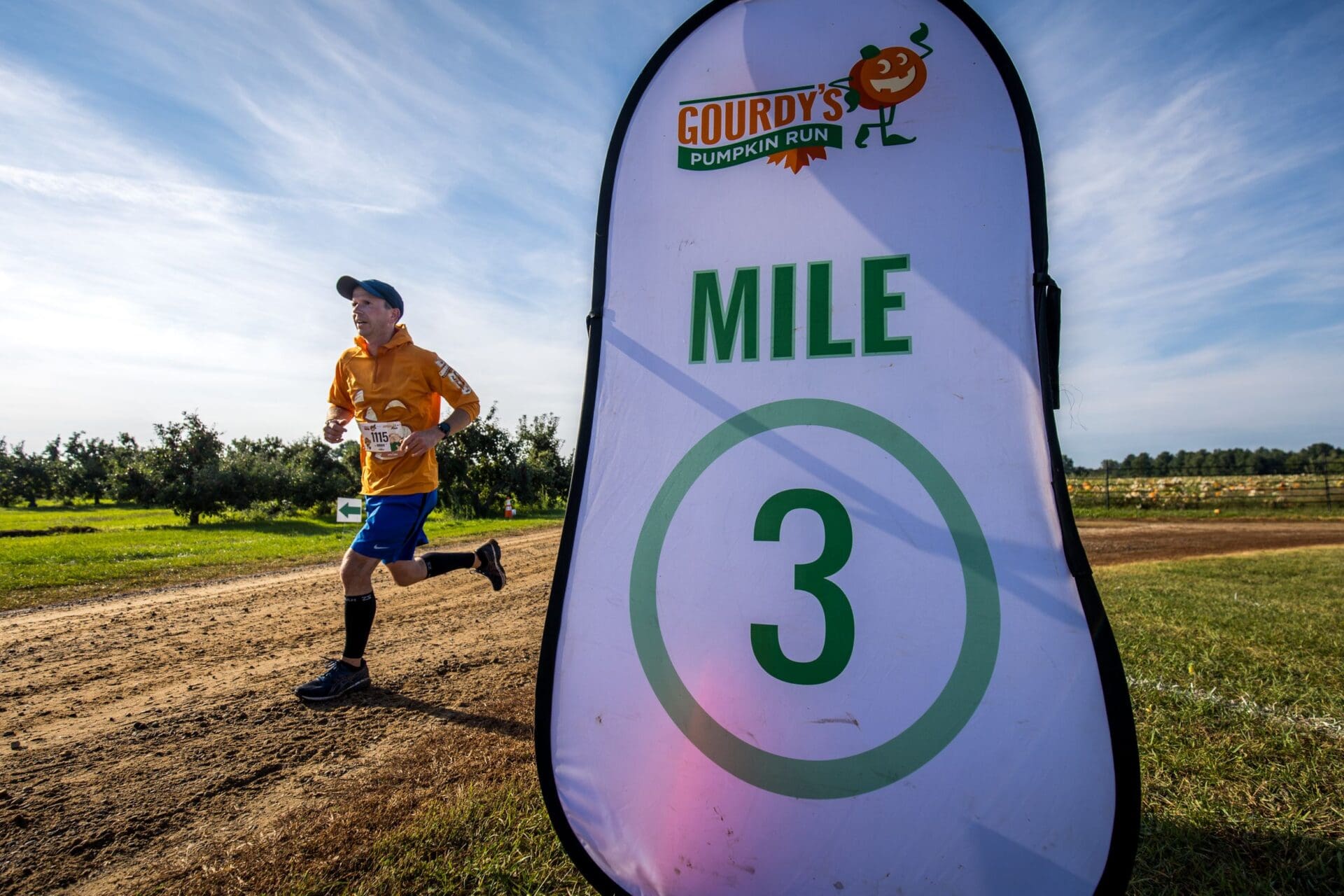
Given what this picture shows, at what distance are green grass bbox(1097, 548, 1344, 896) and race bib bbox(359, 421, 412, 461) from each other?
10.1 feet

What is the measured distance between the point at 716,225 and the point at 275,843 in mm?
1958

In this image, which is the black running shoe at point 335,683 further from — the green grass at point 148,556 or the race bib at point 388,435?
the green grass at point 148,556

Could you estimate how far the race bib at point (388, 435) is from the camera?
3088mm

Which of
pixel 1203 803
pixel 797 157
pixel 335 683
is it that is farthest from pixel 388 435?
pixel 1203 803

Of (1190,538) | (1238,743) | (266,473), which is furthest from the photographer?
(266,473)

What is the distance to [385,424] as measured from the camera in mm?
3094

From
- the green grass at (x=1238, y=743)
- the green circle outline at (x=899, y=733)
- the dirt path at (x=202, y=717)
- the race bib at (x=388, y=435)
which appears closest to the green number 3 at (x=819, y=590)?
the green circle outline at (x=899, y=733)

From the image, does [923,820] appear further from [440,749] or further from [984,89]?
[440,749]

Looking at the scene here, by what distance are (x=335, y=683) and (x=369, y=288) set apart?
1.81 meters

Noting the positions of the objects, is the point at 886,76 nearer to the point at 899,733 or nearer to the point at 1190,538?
the point at 899,733

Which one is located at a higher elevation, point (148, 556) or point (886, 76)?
point (886, 76)

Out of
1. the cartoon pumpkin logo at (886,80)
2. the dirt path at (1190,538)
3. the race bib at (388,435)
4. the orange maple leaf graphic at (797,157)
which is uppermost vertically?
the cartoon pumpkin logo at (886,80)

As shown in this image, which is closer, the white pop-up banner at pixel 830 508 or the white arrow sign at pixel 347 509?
the white pop-up banner at pixel 830 508

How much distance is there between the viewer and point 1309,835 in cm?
159
